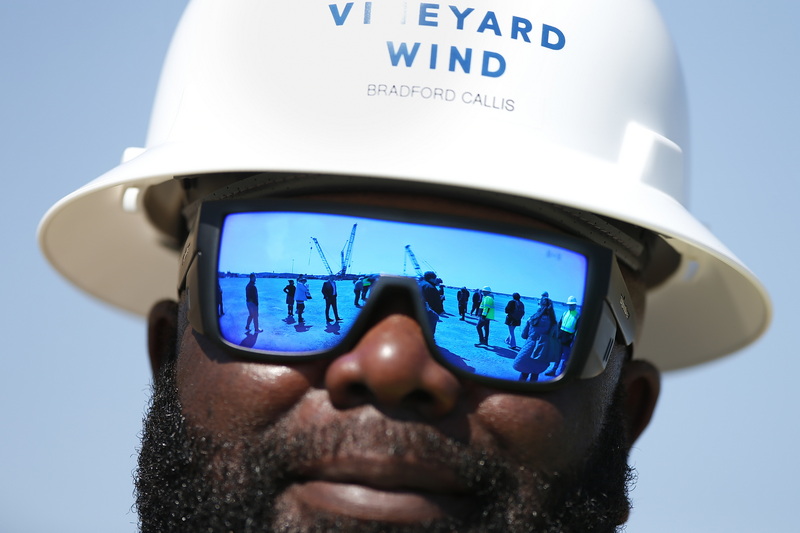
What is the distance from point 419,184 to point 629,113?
0.84 metres

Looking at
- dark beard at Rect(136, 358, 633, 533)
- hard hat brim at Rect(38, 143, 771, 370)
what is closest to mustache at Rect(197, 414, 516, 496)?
dark beard at Rect(136, 358, 633, 533)

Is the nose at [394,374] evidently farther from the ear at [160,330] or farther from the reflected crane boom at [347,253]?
the ear at [160,330]

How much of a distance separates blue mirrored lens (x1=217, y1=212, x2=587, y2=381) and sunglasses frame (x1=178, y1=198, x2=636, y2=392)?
0.06 ft

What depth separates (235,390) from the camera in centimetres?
348

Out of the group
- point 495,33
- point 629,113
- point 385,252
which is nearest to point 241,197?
point 385,252

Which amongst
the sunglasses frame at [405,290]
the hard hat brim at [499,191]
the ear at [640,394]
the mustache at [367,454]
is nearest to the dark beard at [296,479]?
the mustache at [367,454]

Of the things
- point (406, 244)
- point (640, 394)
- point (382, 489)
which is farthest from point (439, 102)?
point (640, 394)

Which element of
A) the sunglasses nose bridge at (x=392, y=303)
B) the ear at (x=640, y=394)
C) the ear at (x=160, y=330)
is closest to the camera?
the sunglasses nose bridge at (x=392, y=303)

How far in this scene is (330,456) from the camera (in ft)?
10.7

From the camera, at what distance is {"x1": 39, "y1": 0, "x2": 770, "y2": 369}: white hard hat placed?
11.4ft

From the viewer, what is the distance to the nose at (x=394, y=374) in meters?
3.22

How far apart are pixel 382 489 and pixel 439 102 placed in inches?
46.6

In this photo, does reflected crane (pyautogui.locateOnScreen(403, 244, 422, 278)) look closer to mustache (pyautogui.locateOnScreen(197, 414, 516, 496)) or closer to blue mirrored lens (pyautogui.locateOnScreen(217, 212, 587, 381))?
blue mirrored lens (pyautogui.locateOnScreen(217, 212, 587, 381))

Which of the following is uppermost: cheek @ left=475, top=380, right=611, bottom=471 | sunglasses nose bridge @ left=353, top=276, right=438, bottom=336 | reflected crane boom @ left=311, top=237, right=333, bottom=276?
reflected crane boom @ left=311, top=237, right=333, bottom=276
